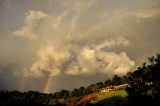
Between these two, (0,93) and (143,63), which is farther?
(0,93)

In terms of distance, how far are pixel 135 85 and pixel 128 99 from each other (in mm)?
6502

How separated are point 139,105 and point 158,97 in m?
4.31

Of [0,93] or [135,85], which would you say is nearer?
[135,85]

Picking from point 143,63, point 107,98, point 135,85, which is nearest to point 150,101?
point 135,85

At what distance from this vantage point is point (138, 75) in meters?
65.6

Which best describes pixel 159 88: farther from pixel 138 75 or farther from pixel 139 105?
pixel 139 105

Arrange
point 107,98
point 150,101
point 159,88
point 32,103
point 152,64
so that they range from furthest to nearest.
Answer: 1. point 107,98
2. point 32,103
3. point 152,64
4. point 159,88
5. point 150,101

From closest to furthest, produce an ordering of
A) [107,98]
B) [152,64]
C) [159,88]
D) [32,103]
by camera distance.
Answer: [159,88], [152,64], [32,103], [107,98]

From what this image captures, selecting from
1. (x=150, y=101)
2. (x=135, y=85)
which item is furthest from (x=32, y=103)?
(x=150, y=101)

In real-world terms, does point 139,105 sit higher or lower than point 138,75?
lower

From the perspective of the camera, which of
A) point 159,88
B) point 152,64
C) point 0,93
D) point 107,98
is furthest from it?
point 0,93

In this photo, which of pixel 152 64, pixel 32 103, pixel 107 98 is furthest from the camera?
pixel 107 98

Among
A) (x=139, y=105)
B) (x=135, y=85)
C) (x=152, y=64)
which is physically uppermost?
(x=152, y=64)

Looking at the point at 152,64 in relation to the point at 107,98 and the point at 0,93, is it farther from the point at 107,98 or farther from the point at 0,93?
the point at 0,93
